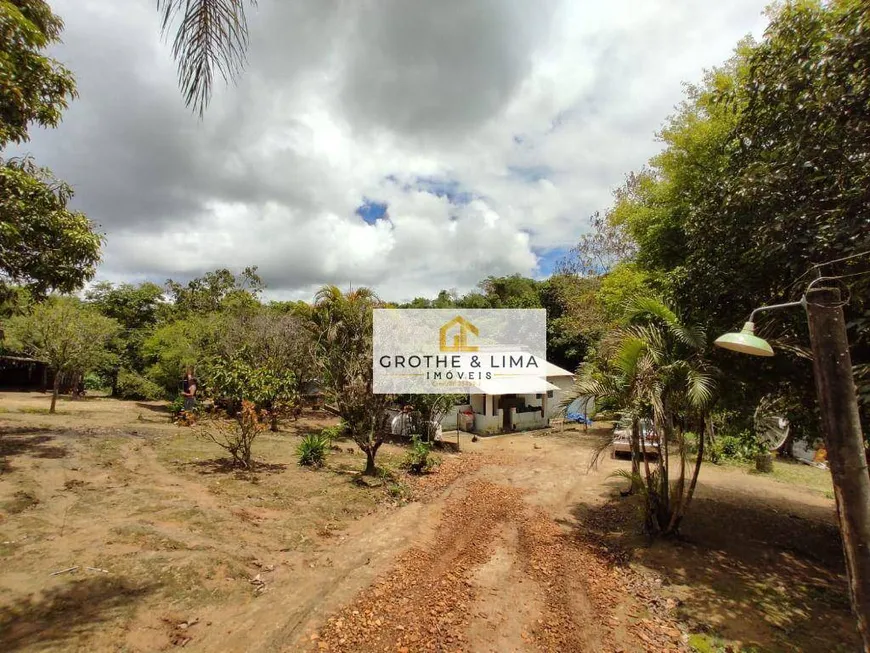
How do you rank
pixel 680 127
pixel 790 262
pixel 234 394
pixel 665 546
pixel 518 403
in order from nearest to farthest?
pixel 790 262 → pixel 665 546 → pixel 234 394 → pixel 680 127 → pixel 518 403

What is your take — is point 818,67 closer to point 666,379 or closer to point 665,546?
point 666,379

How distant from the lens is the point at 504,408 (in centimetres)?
2191

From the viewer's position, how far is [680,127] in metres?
13.1

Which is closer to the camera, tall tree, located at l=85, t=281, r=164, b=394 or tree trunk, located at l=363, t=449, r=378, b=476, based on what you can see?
tree trunk, located at l=363, t=449, r=378, b=476

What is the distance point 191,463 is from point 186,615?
22.3 ft

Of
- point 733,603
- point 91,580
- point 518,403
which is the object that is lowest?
point 733,603

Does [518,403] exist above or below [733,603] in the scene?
above

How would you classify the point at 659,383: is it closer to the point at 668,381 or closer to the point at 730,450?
the point at 668,381

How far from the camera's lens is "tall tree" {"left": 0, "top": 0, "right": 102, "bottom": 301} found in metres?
6.06

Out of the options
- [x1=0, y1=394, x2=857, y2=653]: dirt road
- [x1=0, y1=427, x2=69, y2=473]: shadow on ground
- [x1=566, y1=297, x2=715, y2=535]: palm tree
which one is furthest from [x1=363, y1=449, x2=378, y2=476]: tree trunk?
[x1=0, y1=427, x2=69, y2=473]: shadow on ground

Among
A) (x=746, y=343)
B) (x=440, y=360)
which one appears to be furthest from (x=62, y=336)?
(x=746, y=343)

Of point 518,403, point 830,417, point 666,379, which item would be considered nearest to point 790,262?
point 666,379

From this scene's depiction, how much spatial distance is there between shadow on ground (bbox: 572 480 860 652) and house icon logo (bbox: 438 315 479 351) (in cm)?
1075

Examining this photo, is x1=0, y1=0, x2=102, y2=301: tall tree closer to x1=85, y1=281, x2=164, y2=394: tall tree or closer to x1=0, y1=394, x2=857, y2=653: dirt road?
x1=0, y1=394, x2=857, y2=653: dirt road
